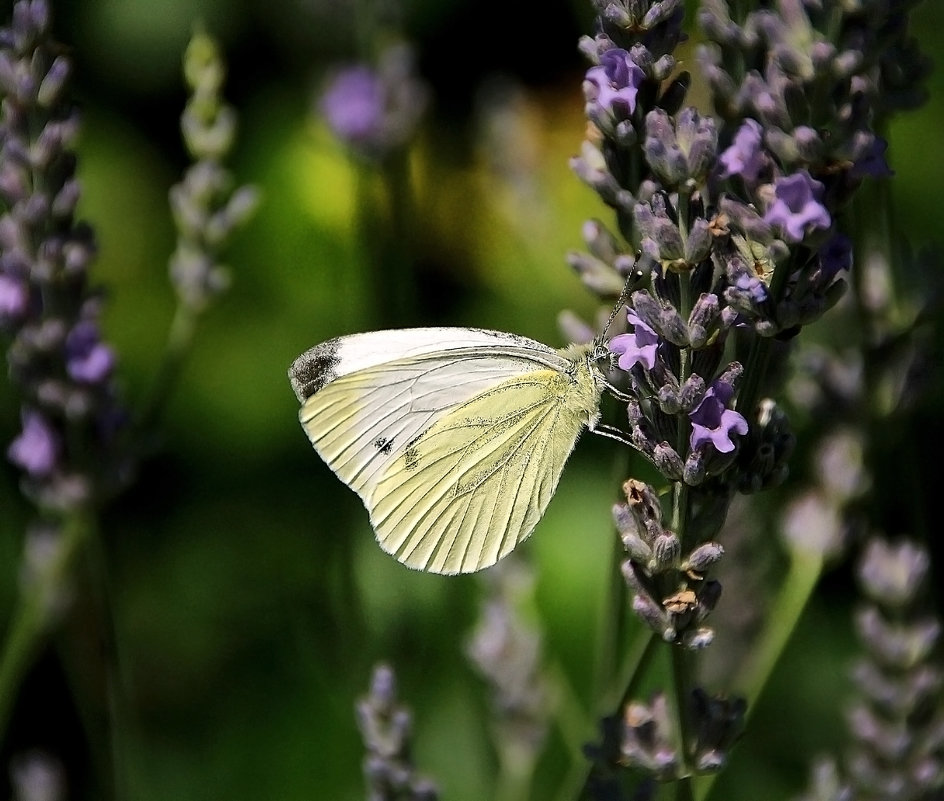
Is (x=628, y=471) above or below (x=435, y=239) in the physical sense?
below

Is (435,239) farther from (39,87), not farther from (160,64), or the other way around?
(39,87)

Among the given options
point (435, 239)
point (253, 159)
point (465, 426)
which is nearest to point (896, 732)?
point (465, 426)

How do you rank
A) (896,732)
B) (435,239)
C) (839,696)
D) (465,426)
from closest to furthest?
(896,732) < (465,426) < (839,696) < (435,239)

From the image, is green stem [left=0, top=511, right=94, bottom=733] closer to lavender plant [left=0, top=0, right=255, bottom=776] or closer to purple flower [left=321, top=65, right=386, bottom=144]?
lavender plant [left=0, top=0, right=255, bottom=776]

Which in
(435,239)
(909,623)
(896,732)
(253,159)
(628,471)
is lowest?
(896,732)

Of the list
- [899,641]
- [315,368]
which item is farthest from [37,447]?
[899,641]

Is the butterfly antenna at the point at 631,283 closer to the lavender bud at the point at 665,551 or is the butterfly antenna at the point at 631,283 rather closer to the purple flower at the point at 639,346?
the purple flower at the point at 639,346

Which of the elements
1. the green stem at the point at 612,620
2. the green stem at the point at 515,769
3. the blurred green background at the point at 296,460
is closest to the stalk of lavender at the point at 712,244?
the green stem at the point at 612,620
